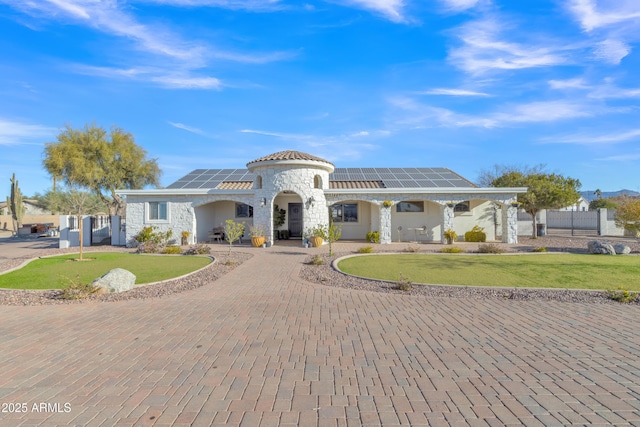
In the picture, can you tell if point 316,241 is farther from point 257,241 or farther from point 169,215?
point 169,215

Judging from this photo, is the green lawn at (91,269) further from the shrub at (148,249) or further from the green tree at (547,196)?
the green tree at (547,196)

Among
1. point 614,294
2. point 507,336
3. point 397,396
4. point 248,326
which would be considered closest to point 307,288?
point 248,326

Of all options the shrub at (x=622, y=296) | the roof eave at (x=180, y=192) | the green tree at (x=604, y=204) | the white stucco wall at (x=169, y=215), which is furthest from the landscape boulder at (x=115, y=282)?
the green tree at (x=604, y=204)

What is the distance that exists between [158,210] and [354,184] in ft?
42.3

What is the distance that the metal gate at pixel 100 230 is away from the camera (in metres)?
21.7

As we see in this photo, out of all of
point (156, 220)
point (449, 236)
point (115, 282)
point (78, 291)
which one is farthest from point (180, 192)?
point (449, 236)

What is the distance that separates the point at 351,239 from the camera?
23.5 m

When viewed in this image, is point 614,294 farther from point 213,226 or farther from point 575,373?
point 213,226

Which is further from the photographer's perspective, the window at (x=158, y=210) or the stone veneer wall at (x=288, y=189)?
the window at (x=158, y=210)

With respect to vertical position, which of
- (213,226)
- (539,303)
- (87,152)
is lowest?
(539,303)

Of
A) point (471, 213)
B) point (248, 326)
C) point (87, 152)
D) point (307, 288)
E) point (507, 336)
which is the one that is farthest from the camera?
point (87, 152)

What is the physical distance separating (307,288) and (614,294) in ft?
24.0

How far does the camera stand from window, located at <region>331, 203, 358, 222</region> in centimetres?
2369

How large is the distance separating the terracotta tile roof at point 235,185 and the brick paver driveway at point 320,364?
53.3 feet
